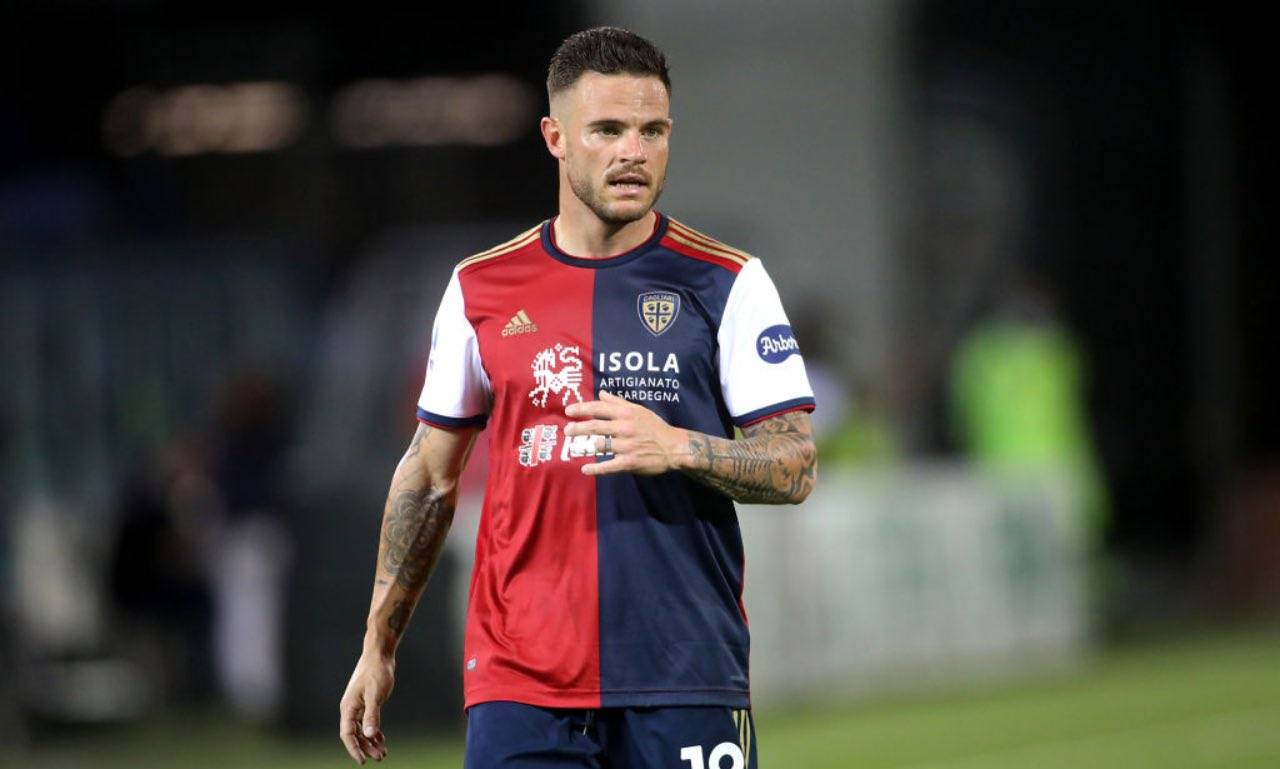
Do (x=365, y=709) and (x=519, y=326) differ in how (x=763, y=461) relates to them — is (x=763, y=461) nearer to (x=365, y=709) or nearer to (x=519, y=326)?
(x=519, y=326)

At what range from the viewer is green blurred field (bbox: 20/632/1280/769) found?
12195 millimetres

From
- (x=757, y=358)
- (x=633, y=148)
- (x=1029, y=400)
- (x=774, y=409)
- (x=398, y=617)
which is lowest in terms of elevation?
(x=398, y=617)

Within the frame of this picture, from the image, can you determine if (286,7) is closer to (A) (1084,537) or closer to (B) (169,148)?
(B) (169,148)

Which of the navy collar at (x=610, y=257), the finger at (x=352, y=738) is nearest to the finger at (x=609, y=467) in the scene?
the navy collar at (x=610, y=257)

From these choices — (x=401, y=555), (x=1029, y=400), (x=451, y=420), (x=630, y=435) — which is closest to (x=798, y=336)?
(x=1029, y=400)

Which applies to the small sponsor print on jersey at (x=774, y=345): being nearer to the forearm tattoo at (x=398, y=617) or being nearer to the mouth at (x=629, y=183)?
the mouth at (x=629, y=183)

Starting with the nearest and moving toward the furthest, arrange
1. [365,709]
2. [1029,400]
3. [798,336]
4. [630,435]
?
[630,435], [365,709], [798,336], [1029,400]

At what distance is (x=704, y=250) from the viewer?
5.36 m

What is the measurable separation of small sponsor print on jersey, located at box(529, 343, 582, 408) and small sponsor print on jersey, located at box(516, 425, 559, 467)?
0.06 m

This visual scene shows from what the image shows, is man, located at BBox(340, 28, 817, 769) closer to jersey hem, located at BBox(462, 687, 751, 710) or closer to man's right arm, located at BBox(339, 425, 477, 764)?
jersey hem, located at BBox(462, 687, 751, 710)

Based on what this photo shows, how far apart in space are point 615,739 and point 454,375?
901mm

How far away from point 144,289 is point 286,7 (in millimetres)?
3091

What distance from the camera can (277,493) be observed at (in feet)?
51.6

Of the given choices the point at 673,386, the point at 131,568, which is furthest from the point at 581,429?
the point at 131,568
